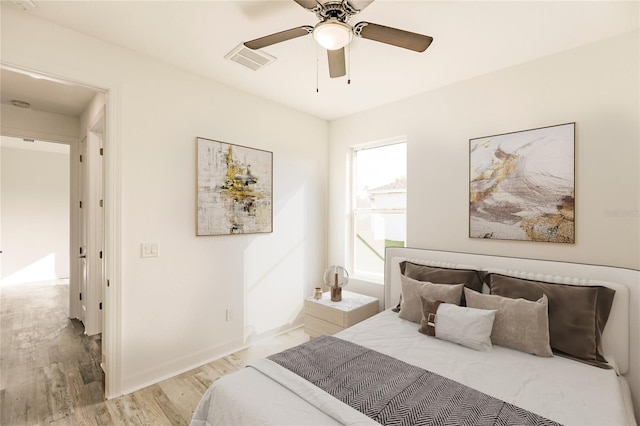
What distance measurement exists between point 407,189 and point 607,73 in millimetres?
1743

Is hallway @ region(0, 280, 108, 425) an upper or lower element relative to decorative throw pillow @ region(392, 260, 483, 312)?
lower

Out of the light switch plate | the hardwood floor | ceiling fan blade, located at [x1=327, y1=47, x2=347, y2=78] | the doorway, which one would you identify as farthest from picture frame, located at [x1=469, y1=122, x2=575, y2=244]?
the doorway

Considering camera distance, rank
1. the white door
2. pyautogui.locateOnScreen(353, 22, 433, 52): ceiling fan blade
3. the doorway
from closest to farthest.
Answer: pyautogui.locateOnScreen(353, 22, 433, 52): ceiling fan blade < the doorway < the white door

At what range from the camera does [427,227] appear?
10.2 feet

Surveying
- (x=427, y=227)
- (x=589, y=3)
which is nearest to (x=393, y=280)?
(x=427, y=227)

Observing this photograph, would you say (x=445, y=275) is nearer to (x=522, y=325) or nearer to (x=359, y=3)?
Answer: (x=522, y=325)

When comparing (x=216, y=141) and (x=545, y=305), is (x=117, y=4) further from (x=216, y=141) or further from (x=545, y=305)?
(x=545, y=305)

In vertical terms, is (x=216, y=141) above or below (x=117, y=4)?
below

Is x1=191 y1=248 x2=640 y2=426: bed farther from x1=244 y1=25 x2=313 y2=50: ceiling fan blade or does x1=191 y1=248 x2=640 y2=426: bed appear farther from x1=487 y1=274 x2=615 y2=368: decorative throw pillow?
x1=244 y1=25 x2=313 y2=50: ceiling fan blade

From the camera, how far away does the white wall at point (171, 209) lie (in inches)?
87.8

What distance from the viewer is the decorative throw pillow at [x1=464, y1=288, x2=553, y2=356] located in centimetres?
191

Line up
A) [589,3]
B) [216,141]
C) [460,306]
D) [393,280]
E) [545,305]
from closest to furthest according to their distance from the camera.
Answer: [589,3] < [545,305] < [460,306] < [216,141] < [393,280]

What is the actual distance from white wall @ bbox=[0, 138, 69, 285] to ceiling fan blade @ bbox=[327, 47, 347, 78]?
6307 mm

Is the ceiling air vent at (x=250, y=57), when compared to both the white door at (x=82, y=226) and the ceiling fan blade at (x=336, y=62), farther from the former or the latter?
the white door at (x=82, y=226)
